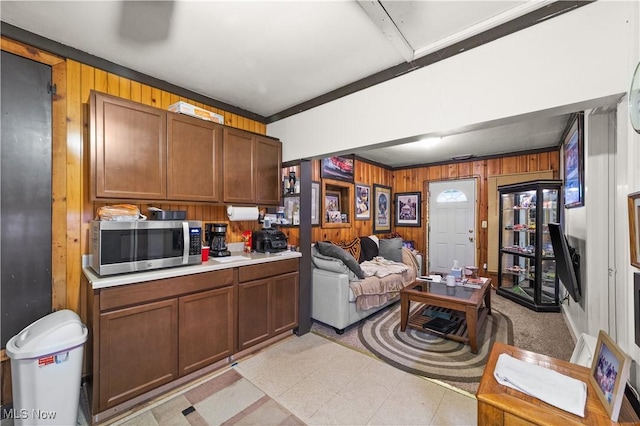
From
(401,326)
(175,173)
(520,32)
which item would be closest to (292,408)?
(401,326)

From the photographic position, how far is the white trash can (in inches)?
59.7

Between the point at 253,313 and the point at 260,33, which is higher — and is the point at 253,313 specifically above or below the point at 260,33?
below

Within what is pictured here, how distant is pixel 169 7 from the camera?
1574mm

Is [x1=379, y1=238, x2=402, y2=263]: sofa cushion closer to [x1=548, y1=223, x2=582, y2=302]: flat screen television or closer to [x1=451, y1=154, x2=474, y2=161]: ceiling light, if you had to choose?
[x1=451, y1=154, x2=474, y2=161]: ceiling light

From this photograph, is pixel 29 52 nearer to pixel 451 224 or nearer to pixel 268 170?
pixel 268 170

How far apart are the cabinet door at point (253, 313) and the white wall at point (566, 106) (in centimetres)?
149

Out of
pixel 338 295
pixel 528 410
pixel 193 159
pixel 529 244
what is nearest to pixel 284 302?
pixel 338 295

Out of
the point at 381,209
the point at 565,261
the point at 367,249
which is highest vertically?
the point at 381,209

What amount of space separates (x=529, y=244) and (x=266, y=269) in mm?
4116

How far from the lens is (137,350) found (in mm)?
1870

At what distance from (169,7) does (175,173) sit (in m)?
1.18

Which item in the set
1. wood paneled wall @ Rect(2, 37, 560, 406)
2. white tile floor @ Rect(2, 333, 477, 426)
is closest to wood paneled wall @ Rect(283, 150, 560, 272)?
white tile floor @ Rect(2, 333, 477, 426)

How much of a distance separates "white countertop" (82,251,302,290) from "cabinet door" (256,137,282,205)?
2.10 ft

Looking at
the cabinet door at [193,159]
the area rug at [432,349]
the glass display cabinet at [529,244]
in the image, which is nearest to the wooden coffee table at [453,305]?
the area rug at [432,349]
